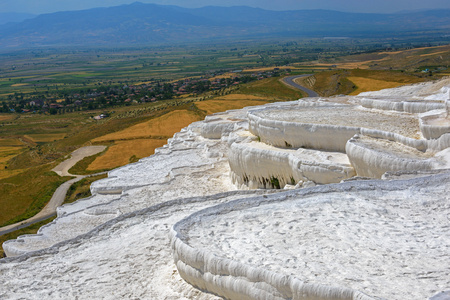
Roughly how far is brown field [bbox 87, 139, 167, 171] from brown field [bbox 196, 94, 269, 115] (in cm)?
909

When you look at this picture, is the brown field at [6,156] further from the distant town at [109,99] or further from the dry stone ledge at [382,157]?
the dry stone ledge at [382,157]

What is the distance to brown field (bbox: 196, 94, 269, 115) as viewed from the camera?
41.2m

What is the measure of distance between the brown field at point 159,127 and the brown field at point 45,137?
13495 millimetres

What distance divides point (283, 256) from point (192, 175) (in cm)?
1017

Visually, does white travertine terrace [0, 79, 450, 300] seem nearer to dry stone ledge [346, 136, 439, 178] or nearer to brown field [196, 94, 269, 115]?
dry stone ledge [346, 136, 439, 178]

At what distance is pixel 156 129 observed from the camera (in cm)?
3612

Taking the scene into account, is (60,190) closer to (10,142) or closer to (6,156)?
(6,156)

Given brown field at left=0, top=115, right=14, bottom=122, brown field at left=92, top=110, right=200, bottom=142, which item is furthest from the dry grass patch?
brown field at left=0, top=115, right=14, bottom=122

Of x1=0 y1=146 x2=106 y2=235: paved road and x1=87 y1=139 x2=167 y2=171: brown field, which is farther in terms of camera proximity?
x1=87 y1=139 x2=167 y2=171: brown field

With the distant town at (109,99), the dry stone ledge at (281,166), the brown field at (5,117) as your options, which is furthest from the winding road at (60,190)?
the brown field at (5,117)

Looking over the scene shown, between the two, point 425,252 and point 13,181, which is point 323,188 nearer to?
point 425,252

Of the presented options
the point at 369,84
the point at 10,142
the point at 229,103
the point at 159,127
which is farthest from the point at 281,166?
the point at 10,142

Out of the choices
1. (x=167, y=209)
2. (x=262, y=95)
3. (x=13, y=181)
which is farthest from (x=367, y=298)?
(x=262, y=95)

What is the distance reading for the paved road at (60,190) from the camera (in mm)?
20864
